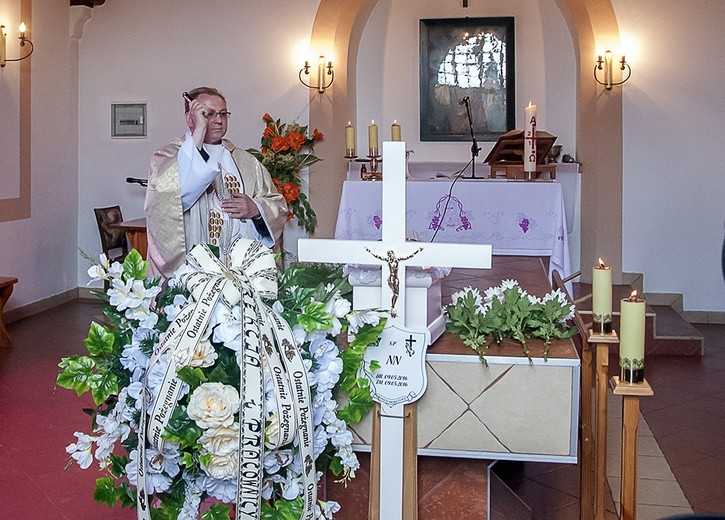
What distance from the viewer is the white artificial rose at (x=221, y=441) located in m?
1.67

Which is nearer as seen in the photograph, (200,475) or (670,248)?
(200,475)

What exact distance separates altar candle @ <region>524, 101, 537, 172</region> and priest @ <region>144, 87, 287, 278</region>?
2246 mm

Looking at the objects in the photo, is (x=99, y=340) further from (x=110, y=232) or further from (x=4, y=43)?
(x=110, y=232)

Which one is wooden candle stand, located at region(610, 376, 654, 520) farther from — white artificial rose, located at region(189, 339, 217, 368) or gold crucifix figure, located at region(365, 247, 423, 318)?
white artificial rose, located at region(189, 339, 217, 368)

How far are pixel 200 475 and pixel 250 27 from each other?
6.62m

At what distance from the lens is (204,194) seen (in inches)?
149

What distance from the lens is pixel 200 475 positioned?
5.82 ft

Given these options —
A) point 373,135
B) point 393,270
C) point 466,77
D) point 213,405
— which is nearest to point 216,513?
point 213,405

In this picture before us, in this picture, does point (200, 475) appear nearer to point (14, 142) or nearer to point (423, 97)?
point (14, 142)

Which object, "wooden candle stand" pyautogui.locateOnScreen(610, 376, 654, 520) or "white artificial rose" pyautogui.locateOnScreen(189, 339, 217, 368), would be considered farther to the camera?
"wooden candle stand" pyautogui.locateOnScreen(610, 376, 654, 520)

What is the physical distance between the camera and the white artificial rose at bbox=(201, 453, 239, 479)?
5.54ft

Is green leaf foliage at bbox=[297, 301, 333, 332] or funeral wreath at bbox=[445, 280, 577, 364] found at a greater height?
green leaf foliage at bbox=[297, 301, 333, 332]

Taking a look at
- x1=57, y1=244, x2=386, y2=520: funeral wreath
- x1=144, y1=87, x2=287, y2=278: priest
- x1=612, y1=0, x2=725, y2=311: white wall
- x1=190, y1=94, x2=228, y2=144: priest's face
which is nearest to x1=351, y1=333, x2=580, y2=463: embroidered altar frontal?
x1=57, y1=244, x2=386, y2=520: funeral wreath

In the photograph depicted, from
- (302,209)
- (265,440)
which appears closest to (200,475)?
(265,440)
